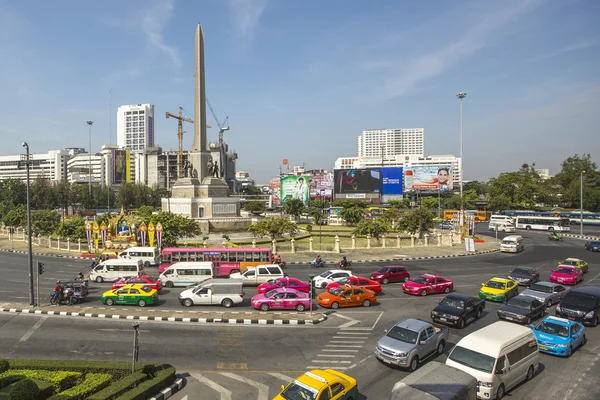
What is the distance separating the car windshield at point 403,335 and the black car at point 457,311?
4312 millimetres

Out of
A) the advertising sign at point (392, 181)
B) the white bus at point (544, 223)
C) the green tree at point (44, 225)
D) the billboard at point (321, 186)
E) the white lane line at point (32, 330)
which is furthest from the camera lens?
the billboard at point (321, 186)

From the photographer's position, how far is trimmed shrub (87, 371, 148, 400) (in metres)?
9.73

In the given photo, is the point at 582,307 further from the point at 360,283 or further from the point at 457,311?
the point at 360,283

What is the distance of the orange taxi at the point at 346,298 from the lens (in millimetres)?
19983

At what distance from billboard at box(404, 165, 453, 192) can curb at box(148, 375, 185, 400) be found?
10662cm

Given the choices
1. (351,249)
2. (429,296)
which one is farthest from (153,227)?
(429,296)

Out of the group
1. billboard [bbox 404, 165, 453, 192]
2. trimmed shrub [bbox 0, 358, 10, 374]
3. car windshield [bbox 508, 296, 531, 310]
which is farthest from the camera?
billboard [bbox 404, 165, 453, 192]

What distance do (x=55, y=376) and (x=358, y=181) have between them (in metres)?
109

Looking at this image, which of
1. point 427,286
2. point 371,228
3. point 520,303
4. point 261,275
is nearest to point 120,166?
point 371,228

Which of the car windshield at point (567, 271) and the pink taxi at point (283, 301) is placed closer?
the pink taxi at point (283, 301)

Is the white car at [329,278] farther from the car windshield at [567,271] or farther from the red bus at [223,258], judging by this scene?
the car windshield at [567,271]

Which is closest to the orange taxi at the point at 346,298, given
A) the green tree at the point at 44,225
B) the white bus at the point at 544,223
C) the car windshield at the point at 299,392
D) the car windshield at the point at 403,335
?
the car windshield at the point at 403,335

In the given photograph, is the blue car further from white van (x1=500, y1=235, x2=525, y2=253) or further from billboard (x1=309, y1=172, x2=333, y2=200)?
billboard (x1=309, y1=172, x2=333, y2=200)

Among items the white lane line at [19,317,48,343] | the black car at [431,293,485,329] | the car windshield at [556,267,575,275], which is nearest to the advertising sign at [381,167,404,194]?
the car windshield at [556,267,575,275]
